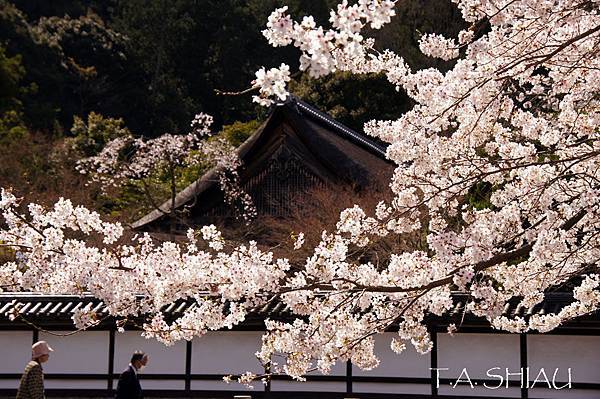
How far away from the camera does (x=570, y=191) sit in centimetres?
609

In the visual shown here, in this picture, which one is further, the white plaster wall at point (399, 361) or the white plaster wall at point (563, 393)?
the white plaster wall at point (399, 361)

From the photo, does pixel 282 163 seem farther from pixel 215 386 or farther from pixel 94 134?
pixel 94 134

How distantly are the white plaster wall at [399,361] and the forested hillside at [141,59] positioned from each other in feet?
59.9

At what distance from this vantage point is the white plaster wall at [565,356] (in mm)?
11000

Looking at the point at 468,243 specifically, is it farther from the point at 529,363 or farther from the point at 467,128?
the point at 529,363

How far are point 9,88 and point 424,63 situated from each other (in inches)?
559

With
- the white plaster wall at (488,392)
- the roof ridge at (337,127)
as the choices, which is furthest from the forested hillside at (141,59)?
the white plaster wall at (488,392)

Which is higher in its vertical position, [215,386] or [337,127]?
[337,127]

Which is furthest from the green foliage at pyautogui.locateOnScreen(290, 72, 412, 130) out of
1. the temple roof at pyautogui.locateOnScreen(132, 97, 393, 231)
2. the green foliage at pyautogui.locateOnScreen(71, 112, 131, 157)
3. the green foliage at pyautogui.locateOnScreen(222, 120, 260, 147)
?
the temple roof at pyautogui.locateOnScreen(132, 97, 393, 231)

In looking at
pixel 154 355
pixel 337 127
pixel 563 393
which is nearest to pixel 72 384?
pixel 154 355

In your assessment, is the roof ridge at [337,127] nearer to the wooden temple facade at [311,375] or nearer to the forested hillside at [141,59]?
the forested hillside at [141,59]

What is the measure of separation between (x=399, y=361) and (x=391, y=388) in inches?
13.5

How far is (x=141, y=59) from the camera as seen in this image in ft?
130

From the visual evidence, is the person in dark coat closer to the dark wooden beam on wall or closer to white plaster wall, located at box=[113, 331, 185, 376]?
white plaster wall, located at box=[113, 331, 185, 376]
